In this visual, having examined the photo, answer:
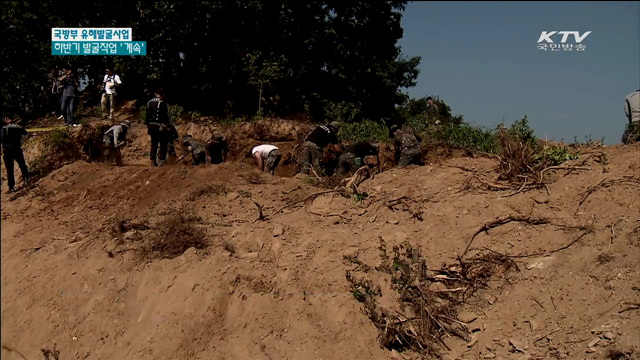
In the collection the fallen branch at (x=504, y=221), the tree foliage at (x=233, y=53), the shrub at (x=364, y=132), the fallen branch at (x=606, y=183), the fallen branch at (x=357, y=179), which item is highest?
the tree foliage at (x=233, y=53)

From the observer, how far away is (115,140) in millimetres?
11125

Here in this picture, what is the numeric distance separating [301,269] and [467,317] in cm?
183

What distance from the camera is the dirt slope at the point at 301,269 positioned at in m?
5.18

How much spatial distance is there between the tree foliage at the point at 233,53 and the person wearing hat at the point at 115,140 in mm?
3127

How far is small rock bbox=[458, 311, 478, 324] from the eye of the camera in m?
5.35

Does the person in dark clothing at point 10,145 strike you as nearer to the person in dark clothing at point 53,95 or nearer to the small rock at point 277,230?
the person in dark clothing at point 53,95

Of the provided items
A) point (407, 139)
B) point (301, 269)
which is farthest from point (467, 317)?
point (407, 139)

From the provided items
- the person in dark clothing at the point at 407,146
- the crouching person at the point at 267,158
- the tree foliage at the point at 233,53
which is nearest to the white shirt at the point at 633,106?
the person in dark clothing at the point at 407,146

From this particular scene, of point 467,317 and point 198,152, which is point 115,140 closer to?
point 198,152

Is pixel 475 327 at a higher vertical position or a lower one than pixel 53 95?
lower

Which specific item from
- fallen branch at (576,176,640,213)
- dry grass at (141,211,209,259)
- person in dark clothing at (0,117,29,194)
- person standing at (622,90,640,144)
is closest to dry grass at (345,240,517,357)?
fallen branch at (576,176,640,213)

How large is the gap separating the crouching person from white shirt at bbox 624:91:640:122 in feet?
17.2

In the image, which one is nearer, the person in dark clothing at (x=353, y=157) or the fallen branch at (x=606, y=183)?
the fallen branch at (x=606, y=183)

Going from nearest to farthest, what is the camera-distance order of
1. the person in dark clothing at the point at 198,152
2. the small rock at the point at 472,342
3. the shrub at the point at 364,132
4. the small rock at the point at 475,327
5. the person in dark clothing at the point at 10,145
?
the small rock at the point at 472,342 → the small rock at the point at 475,327 → the person in dark clothing at the point at 10,145 → the person in dark clothing at the point at 198,152 → the shrub at the point at 364,132
